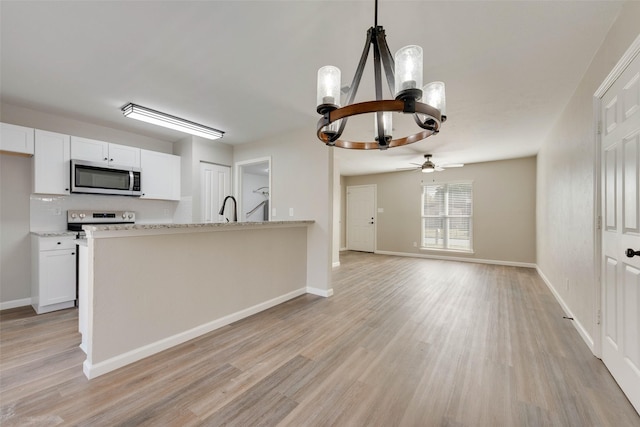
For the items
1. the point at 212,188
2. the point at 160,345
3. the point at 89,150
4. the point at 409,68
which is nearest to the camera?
the point at 409,68

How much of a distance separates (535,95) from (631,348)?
8.09 feet

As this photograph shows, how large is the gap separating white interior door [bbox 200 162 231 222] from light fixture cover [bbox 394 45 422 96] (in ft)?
13.2

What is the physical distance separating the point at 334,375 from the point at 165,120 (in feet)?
11.3

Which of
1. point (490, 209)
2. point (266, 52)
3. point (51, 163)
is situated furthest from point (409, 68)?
point (490, 209)

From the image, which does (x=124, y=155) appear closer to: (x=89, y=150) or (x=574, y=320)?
(x=89, y=150)

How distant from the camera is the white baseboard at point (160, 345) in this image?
6.23 feet

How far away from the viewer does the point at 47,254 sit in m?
3.10

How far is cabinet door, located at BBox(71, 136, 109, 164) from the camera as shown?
3.43 meters

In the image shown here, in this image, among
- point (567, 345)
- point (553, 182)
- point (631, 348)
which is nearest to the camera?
point (631, 348)

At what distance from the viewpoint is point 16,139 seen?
301 centimetres

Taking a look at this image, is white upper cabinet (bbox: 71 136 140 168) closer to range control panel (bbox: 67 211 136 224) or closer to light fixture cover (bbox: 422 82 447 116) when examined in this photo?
range control panel (bbox: 67 211 136 224)

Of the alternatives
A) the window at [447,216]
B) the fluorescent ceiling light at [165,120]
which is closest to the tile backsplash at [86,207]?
the fluorescent ceiling light at [165,120]

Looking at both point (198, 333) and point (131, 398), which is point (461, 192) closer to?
point (198, 333)

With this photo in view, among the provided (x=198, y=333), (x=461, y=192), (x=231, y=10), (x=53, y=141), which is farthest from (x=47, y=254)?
(x=461, y=192)
